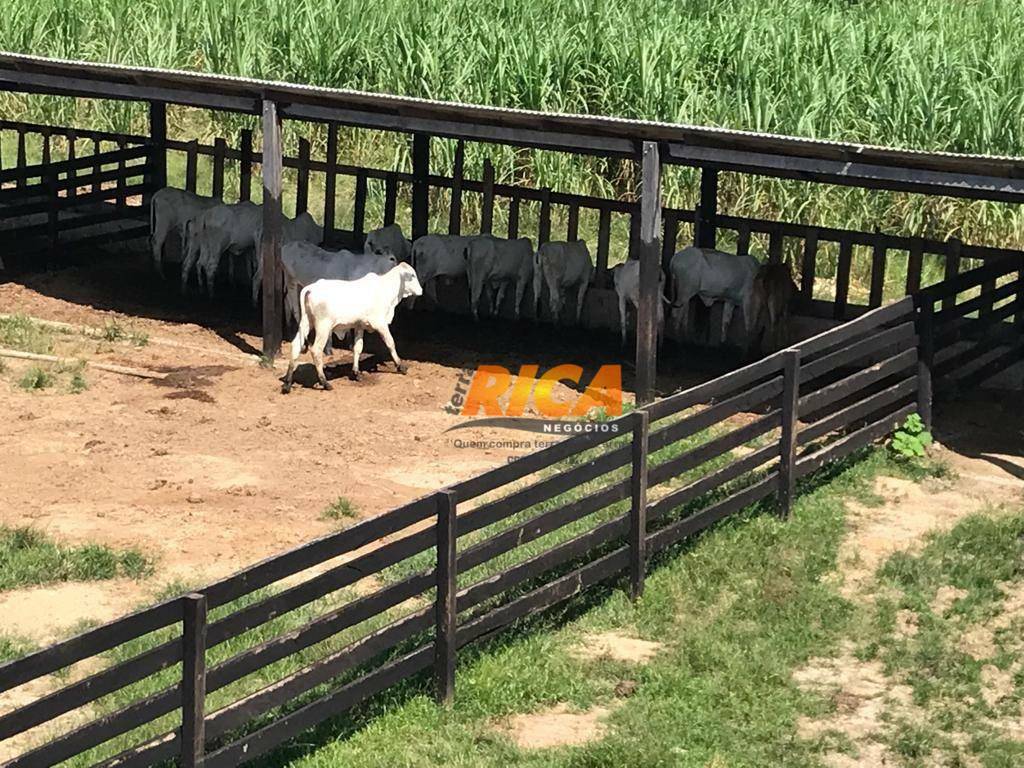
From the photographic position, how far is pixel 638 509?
9.77 metres

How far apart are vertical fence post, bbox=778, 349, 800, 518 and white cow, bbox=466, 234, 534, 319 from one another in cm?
598

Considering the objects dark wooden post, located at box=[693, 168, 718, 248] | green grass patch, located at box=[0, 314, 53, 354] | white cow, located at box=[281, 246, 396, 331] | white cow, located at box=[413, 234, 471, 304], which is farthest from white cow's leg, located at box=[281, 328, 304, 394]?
dark wooden post, located at box=[693, 168, 718, 248]

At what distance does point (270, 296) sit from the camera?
1562 cm

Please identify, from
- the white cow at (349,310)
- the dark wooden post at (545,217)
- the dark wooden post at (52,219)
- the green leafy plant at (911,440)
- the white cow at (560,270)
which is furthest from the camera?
the dark wooden post at (52,219)

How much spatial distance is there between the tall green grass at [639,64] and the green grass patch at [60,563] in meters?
11.4

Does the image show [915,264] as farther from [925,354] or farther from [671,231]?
[671,231]

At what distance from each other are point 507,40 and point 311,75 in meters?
2.88

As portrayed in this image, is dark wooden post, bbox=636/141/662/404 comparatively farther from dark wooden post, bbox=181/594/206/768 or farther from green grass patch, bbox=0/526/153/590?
dark wooden post, bbox=181/594/206/768

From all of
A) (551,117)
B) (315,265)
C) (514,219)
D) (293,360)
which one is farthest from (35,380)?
(514,219)

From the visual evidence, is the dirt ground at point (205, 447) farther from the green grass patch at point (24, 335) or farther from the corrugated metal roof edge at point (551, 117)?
the corrugated metal roof edge at point (551, 117)

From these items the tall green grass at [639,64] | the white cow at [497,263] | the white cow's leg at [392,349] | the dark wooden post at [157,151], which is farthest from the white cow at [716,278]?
the dark wooden post at [157,151]

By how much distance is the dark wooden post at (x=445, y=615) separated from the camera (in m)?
8.20

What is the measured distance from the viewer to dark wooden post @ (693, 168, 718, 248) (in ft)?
54.2

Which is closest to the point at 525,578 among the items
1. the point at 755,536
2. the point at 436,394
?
the point at 755,536
